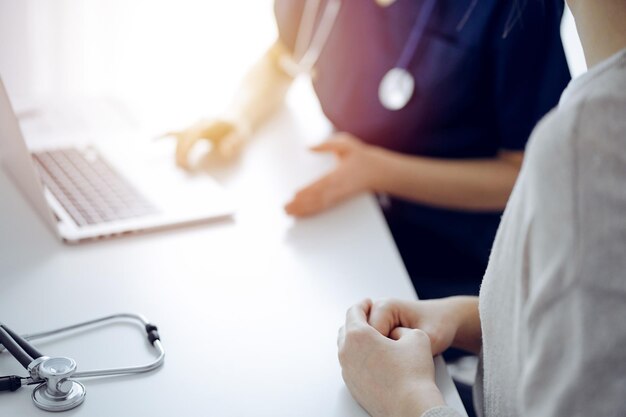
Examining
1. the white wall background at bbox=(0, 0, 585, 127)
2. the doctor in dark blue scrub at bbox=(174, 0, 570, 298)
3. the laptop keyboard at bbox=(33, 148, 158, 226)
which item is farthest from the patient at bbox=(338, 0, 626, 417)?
the white wall background at bbox=(0, 0, 585, 127)

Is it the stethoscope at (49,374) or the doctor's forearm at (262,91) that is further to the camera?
the doctor's forearm at (262,91)

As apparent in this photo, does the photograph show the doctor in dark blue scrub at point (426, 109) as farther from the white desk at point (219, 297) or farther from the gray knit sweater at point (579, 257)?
Result: the gray knit sweater at point (579, 257)

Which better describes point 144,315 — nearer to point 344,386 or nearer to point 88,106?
point 344,386

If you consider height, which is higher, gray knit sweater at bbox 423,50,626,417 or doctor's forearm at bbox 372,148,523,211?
gray knit sweater at bbox 423,50,626,417

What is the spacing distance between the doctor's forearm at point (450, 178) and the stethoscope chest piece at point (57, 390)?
60 centimetres

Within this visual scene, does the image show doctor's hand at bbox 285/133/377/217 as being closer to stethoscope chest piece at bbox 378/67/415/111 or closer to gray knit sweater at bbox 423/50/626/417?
stethoscope chest piece at bbox 378/67/415/111

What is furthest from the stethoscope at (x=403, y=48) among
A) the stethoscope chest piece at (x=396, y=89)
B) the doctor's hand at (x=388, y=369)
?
the doctor's hand at (x=388, y=369)

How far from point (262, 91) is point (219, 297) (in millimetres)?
561

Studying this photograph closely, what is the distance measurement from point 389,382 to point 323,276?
0.24 metres

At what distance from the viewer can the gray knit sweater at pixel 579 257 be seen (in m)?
0.58

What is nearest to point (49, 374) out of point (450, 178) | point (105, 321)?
point (105, 321)

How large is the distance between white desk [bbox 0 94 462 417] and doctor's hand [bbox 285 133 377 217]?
2 centimetres

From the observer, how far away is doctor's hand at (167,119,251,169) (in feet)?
3.91

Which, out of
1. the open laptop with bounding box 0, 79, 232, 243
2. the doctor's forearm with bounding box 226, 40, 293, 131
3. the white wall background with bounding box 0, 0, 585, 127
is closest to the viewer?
the open laptop with bounding box 0, 79, 232, 243
